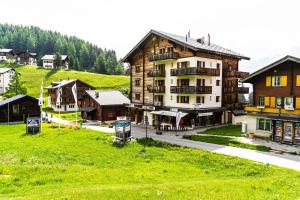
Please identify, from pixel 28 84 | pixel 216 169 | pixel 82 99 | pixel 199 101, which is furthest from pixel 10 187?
pixel 28 84

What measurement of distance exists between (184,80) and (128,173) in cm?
2766

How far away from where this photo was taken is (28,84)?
121 meters

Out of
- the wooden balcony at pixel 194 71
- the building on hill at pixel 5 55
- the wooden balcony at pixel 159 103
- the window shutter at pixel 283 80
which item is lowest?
the wooden balcony at pixel 159 103

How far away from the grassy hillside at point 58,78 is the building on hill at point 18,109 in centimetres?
5529

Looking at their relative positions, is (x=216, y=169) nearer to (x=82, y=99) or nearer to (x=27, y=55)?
(x=82, y=99)

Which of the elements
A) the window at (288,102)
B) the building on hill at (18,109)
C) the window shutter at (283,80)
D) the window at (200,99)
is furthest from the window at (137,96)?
the window at (288,102)

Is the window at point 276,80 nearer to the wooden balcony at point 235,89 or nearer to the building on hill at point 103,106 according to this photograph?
the wooden balcony at point 235,89

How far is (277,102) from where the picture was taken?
111 feet

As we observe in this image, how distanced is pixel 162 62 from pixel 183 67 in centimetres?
539

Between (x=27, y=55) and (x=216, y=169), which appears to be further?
(x=27, y=55)

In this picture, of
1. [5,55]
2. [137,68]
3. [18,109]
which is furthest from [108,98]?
[5,55]

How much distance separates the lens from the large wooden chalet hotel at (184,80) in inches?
1689

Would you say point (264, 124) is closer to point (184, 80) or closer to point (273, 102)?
point (273, 102)

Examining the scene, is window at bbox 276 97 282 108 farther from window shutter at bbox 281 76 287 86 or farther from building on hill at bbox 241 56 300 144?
window shutter at bbox 281 76 287 86
